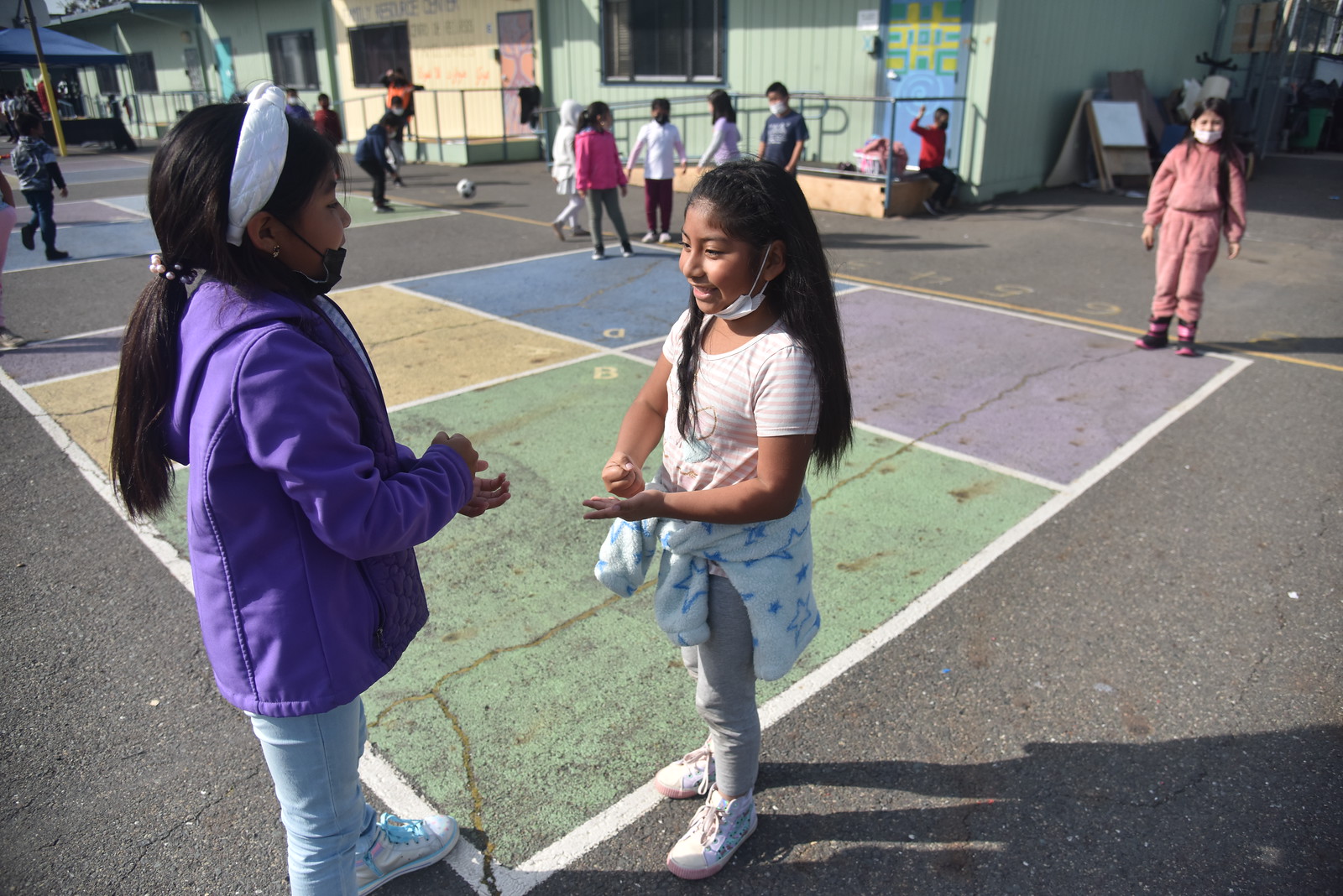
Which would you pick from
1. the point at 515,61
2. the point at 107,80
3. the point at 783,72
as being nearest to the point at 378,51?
the point at 515,61

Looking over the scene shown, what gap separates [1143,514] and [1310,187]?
53.9 feet

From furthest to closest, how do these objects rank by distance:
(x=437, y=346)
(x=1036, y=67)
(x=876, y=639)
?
(x=1036, y=67) < (x=437, y=346) < (x=876, y=639)

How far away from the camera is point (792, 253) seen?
6.70 feet

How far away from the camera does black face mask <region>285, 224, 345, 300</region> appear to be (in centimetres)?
172

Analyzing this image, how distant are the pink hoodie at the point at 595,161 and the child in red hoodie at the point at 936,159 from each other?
5.75 metres

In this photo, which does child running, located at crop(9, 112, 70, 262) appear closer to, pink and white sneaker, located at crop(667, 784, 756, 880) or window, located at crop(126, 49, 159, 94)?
pink and white sneaker, located at crop(667, 784, 756, 880)

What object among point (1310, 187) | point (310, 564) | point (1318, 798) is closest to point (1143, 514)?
point (1318, 798)

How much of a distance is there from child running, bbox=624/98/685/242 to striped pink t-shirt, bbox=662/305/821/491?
973 cm

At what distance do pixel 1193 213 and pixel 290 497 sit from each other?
23.5 ft

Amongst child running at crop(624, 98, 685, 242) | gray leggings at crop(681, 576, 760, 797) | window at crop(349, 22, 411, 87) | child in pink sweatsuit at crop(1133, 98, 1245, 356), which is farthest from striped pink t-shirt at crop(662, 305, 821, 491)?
window at crop(349, 22, 411, 87)

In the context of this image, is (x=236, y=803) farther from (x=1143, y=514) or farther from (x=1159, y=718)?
(x=1143, y=514)

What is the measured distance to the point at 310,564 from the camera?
171 cm

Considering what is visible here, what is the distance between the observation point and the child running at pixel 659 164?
11.4m

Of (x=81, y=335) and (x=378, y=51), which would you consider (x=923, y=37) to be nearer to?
(x=81, y=335)
